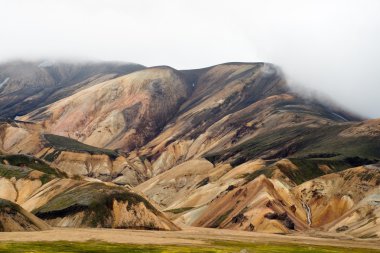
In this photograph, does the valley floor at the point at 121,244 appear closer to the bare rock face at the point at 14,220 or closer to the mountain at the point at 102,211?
the bare rock face at the point at 14,220

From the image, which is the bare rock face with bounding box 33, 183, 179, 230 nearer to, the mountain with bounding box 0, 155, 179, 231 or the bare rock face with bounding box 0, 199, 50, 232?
the mountain with bounding box 0, 155, 179, 231

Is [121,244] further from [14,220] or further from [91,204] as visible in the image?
[91,204]

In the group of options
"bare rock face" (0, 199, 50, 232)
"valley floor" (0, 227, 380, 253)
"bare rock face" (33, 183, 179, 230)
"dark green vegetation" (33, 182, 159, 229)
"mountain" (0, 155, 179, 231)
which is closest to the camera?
"valley floor" (0, 227, 380, 253)

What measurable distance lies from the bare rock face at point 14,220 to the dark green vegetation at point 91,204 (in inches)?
896

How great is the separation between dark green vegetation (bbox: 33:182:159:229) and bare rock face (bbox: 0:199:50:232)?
22754mm

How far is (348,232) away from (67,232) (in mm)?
83219

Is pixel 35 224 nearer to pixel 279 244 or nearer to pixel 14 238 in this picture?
pixel 14 238

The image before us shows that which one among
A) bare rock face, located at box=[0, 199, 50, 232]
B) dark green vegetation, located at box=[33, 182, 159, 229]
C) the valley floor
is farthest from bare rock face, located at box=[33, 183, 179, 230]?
the valley floor

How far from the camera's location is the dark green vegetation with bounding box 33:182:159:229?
6929 inches

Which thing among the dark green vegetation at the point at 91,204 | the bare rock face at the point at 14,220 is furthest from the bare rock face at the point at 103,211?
the bare rock face at the point at 14,220

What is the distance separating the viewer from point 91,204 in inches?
6998

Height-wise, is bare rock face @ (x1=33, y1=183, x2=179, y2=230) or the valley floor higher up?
the valley floor

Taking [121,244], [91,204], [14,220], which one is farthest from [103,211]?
[121,244]

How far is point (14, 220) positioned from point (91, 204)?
33382 millimetres
